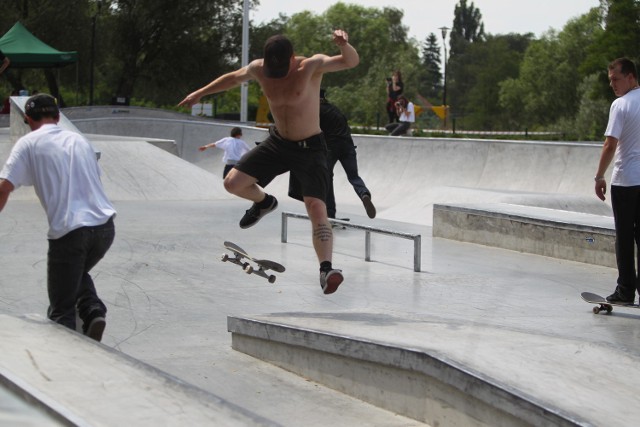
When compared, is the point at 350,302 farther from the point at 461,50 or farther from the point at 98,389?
the point at 461,50

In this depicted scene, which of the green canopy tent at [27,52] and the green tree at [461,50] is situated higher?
→ the green tree at [461,50]

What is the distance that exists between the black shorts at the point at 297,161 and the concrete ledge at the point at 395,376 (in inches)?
41.5

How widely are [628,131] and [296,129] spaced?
7.78 ft

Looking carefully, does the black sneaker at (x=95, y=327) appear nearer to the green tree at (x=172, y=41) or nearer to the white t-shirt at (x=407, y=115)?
the white t-shirt at (x=407, y=115)

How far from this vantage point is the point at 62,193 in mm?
4988

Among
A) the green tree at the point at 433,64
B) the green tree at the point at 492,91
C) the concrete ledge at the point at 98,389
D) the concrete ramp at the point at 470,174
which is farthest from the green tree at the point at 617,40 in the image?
the green tree at the point at 433,64

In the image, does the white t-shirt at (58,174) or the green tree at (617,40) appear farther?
the green tree at (617,40)

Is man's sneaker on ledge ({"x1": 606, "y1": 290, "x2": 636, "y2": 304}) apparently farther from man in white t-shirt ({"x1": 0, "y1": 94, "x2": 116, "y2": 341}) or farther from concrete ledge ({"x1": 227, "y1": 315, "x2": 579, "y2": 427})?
man in white t-shirt ({"x1": 0, "y1": 94, "x2": 116, "y2": 341})

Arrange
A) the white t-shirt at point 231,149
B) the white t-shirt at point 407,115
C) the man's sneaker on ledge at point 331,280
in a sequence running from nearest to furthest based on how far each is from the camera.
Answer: the man's sneaker on ledge at point 331,280, the white t-shirt at point 231,149, the white t-shirt at point 407,115

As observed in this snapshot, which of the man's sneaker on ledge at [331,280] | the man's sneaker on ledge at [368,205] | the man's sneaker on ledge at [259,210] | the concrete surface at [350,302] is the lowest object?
the concrete surface at [350,302]

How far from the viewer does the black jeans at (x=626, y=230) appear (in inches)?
265

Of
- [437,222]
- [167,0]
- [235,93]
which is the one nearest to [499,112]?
[235,93]

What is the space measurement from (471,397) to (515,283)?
478 cm

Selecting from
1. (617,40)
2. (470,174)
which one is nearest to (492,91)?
(617,40)
